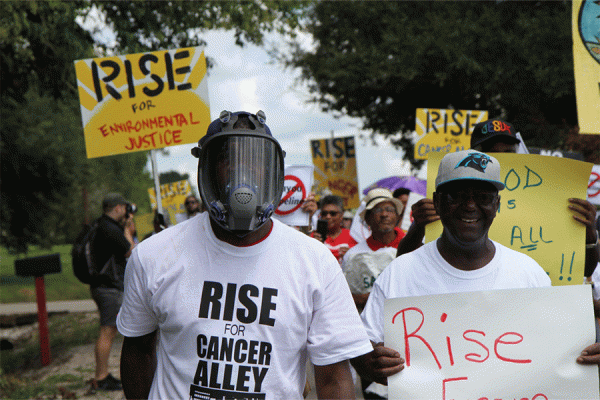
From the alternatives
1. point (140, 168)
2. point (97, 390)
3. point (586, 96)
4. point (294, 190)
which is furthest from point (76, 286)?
point (140, 168)

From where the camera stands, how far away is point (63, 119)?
67.8 feet

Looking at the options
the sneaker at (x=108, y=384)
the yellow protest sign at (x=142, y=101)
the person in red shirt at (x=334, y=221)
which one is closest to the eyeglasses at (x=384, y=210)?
the person in red shirt at (x=334, y=221)

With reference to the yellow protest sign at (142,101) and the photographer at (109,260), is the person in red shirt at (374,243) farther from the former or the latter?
the photographer at (109,260)

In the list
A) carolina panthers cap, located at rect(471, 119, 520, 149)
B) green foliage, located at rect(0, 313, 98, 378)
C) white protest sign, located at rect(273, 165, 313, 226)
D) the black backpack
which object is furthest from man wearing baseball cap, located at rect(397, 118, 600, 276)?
green foliage, located at rect(0, 313, 98, 378)

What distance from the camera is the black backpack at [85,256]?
21.1 ft

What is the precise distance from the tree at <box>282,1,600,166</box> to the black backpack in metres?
12.0

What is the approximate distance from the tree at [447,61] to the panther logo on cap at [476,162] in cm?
1369

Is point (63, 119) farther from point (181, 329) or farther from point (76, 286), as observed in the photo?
point (181, 329)

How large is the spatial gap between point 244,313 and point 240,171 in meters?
0.46

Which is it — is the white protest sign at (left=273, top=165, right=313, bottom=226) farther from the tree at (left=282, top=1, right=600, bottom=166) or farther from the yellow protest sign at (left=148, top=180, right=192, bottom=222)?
the tree at (left=282, top=1, right=600, bottom=166)

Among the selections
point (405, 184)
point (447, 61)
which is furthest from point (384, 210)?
point (447, 61)

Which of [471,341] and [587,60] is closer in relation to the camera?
[471,341]

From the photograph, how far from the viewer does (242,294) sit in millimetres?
1937

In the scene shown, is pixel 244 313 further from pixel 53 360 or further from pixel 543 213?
pixel 53 360
